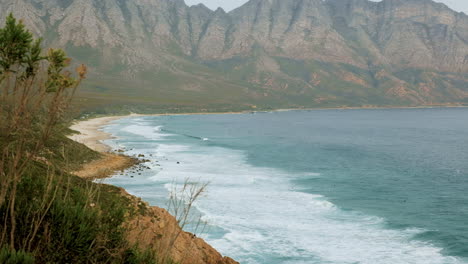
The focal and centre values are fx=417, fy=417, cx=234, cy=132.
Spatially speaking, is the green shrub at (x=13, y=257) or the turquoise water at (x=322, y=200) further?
the turquoise water at (x=322, y=200)

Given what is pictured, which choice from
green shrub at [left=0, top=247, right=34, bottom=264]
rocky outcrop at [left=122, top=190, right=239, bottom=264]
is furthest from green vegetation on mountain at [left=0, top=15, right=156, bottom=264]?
rocky outcrop at [left=122, top=190, right=239, bottom=264]

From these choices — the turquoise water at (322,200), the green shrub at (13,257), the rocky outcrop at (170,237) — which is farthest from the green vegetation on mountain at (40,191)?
the turquoise water at (322,200)

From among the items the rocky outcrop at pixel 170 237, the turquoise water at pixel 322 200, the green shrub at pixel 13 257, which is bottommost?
the turquoise water at pixel 322 200

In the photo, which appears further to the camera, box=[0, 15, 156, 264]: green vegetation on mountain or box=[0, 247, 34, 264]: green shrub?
box=[0, 15, 156, 264]: green vegetation on mountain

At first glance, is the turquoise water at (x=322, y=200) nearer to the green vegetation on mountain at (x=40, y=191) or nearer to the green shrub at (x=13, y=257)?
the green vegetation on mountain at (x=40, y=191)

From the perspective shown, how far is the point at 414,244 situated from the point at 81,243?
85.6 ft

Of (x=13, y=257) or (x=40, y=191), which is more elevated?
(x=40, y=191)

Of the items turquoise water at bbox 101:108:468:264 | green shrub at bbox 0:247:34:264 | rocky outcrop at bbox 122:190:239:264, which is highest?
green shrub at bbox 0:247:34:264

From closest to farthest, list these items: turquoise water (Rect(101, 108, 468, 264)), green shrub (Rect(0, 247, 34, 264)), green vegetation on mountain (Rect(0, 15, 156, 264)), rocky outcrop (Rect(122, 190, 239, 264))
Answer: green shrub (Rect(0, 247, 34, 264)), green vegetation on mountain (Rect(0, 15, 156, 264)), rocky outcrop (Rect(122, 190, 239, 264)), turquoise water (Rect(101, 108, 468, 264))

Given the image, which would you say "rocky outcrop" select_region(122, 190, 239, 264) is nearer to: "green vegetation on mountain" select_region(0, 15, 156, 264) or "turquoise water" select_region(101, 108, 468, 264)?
"green vegetation on mountain" select_region(0, 15, 156, 264)

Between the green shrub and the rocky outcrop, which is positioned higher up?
the green shrub

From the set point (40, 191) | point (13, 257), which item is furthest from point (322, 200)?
point (13, 257)

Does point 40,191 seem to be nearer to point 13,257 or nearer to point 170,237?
point 13,257

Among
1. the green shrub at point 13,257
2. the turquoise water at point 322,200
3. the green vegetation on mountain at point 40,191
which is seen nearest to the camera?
the green shrub at point 13,257
